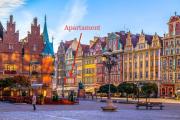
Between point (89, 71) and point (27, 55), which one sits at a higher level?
point (27, 55)

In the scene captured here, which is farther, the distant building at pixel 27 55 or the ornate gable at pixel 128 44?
the ornate gable at pixel 128 44

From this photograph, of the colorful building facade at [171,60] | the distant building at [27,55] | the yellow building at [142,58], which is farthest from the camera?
the yellow building at [142,58]

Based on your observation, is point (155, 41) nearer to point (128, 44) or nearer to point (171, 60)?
point (171, 60)

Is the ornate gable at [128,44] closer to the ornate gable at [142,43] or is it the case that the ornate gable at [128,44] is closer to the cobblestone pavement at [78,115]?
the ornate gable at [142,43]

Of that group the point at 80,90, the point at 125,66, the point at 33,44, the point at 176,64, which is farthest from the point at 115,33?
the point at 33,44

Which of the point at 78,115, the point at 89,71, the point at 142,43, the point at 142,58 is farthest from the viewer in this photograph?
the point at 89,71

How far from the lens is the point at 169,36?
87.0 metres

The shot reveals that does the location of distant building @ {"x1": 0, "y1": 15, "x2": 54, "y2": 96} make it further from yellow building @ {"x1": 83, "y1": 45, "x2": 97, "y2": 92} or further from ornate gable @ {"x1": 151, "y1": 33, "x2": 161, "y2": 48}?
yellow building @ {"x1": 83, "y1": 45, "x2": 97, "y2": 92}

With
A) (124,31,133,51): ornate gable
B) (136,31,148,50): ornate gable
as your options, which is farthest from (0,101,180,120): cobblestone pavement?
(124,31,133,51): ornate gable

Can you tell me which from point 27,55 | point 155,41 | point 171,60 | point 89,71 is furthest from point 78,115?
point 89,71

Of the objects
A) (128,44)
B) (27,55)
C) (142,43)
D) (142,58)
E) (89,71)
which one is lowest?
(89,71)

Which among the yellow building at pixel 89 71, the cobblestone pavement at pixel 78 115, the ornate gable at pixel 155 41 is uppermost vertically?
the ornate gable at pixel 155 41

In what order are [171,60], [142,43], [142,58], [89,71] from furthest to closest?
[89,71] → [142,58] → [142,43] → [171,60]

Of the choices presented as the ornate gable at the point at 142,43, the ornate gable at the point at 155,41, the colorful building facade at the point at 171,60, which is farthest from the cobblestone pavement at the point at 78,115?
the ornate gable at the point at 142,43
